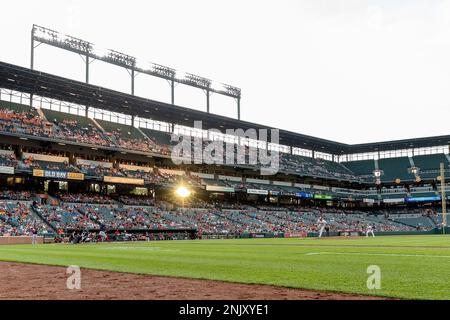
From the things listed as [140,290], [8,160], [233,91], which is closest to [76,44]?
[8,160]

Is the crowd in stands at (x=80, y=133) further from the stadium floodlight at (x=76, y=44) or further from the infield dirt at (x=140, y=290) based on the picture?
the infield dirt at (x=140, y=290)

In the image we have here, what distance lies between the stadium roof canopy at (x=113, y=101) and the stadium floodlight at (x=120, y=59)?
20.0 feet

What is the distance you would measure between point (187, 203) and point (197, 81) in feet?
74.3

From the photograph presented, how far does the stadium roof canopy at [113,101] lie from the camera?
58.8 m

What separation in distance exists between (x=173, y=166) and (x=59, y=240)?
110ft

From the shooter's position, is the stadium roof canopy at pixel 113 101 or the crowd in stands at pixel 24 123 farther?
the stadium roof canopy at pixel 113 101

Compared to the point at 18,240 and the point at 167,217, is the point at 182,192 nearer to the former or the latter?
the point at 167,217

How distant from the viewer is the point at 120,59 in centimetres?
7050

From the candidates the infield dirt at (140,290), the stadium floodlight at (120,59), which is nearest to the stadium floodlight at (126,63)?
the stadium floodlight at (120,59)

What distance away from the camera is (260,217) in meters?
74.5

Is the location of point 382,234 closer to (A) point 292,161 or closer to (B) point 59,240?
(A) point 292,161

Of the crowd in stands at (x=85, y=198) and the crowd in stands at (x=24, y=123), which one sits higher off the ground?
the crowd in stands at (x=24, y=123)

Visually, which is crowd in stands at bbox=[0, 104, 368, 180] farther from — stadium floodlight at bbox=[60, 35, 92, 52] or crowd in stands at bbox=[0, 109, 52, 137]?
stadium floodlight at bbox=[60, 35, 92, 52]

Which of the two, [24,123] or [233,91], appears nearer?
[24,123]
